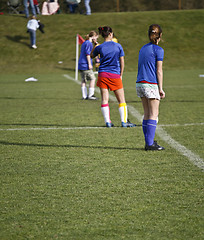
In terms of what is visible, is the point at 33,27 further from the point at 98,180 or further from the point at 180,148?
the point at 98,180

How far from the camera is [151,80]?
591 centimetres

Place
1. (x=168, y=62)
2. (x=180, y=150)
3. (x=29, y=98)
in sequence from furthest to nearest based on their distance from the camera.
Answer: (x=168, y=62), (x=29, y=98), (x=180, y=150)

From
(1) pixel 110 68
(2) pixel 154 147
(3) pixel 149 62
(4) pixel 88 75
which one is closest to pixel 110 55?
(1) pixel 110 68

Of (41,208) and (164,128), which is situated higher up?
(41,208)

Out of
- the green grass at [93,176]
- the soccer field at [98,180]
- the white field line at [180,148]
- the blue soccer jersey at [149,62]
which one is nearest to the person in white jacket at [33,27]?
the green grass at [93,176]

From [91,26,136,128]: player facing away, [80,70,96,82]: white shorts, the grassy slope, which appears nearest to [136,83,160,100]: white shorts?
[91,26,136,128]: player facing away

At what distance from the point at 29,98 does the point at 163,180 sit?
9027 millimetres

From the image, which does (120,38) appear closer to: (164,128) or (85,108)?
(85,108)

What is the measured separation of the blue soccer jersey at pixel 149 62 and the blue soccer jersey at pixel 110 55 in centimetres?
189

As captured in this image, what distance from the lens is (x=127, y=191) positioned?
427 centimetres

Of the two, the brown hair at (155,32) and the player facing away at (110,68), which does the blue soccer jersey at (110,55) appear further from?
the brown hair at (155,32)

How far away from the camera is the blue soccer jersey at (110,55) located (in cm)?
777

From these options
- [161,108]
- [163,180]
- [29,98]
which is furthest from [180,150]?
[29,98]

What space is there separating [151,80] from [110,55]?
80.3 inches
